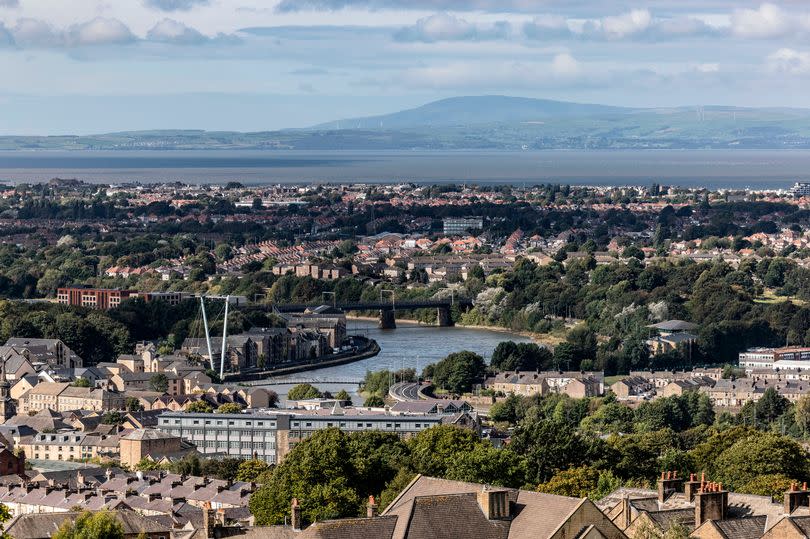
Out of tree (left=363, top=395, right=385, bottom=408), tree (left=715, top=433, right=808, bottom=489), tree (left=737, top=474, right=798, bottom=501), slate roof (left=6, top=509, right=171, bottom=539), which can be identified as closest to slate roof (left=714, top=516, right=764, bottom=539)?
slate roof (left=6, top=509, right=171, bottom=539)

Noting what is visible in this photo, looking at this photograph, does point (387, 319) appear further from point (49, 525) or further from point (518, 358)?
point (49, 525)

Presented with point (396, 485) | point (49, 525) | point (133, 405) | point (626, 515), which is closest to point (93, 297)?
point (133, 405)

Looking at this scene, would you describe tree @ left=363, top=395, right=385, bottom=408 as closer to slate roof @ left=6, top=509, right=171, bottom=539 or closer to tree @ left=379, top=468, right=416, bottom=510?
tree @ left=379, top=468, right=416, bottom=510

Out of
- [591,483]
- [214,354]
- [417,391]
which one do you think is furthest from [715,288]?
[591,483]

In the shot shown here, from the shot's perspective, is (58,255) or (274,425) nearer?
(274,425)

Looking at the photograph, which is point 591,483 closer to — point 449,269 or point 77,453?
point 77,453

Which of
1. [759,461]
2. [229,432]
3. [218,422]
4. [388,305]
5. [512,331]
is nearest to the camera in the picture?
[759,461]
